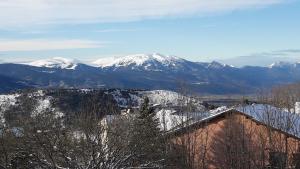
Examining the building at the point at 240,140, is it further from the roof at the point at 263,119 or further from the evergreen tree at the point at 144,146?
the evergreen tree at the point at 144,146

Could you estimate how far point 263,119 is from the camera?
3200 cm

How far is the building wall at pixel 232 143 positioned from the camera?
1166 inches

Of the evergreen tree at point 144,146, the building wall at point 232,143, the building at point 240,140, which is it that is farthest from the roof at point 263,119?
the evergreen tree at point 144,146

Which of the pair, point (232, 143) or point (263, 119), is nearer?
point (232, 143)

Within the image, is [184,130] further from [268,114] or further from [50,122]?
[50,122]

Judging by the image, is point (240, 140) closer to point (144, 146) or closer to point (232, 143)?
point (232, 143)

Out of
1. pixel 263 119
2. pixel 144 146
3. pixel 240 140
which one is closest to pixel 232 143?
pixel 240 140

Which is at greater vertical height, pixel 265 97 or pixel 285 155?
pixel 265 97

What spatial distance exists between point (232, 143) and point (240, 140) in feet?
1.56

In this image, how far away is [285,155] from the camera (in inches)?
1136

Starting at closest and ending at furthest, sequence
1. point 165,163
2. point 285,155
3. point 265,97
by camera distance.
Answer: point 165,163
point 285,155
point 265,97

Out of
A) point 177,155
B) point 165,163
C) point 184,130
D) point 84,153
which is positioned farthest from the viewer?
point 184,130

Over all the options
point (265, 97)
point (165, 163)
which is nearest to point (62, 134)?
point (165, 163)

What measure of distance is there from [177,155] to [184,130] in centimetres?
501
